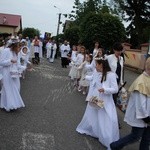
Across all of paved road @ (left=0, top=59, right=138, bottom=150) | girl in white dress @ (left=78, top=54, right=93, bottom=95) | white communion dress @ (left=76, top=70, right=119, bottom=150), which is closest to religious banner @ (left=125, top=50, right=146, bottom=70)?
girl in white dress @ (left=78, top=54, right=93, bottom=95)

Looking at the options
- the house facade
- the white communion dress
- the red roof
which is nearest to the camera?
the white communion dress

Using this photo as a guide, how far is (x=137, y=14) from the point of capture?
53219 millimetres

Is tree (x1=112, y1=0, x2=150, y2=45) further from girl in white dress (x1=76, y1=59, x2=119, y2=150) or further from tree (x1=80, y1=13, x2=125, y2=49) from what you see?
girl in white dress (x1=76, y1=59, x2=119, y2=150)

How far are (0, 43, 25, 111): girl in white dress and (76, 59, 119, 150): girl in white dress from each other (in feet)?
6.91

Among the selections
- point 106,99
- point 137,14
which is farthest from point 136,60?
point 137,14

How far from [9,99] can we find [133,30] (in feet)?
153

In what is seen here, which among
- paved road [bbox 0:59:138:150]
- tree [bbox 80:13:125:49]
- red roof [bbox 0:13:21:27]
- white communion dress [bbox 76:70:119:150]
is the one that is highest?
red roof [bbox 0:13:21:27]

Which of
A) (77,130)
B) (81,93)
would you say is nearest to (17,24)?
(81,93)

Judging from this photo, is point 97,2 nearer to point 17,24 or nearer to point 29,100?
point 29,100

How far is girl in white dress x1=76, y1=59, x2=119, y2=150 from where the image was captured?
297 inches

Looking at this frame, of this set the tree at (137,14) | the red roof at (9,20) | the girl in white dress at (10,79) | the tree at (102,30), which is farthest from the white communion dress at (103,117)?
the red roof at (9,20)

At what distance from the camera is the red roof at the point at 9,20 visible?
8934 centimetres

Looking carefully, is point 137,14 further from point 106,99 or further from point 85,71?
point 106,99

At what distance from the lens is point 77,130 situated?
8383 mm
